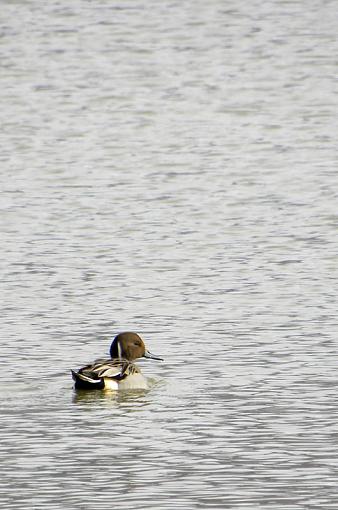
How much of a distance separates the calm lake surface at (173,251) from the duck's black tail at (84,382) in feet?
0.38

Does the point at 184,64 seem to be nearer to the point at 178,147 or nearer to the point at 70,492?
the point at 178,147

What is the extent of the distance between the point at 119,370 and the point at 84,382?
1.81 feet

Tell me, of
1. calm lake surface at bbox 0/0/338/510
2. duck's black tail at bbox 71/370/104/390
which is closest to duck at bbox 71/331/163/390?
duck's black tail at bbox 71/370/104/390

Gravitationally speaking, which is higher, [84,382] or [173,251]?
[84,382]

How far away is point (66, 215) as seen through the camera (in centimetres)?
2055

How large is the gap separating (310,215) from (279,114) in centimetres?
786

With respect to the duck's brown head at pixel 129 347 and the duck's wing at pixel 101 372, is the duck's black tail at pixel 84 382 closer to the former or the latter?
the duck's wing at pixel 101 372

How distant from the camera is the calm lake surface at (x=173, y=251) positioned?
10.4 m

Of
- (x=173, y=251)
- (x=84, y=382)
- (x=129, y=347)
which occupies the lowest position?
(x=173, y=251)

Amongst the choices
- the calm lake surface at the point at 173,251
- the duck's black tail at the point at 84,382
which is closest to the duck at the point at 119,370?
the duck's black tail at the point at 84,382

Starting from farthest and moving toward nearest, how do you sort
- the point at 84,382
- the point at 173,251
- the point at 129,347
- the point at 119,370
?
the point at 173,251, the point at 129,347, the point at 119,370, the point at 84,382

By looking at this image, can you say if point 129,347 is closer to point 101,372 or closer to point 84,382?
point 101,372

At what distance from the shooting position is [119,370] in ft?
42.5

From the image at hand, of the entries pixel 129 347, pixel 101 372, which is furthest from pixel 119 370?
pixel 129 347
